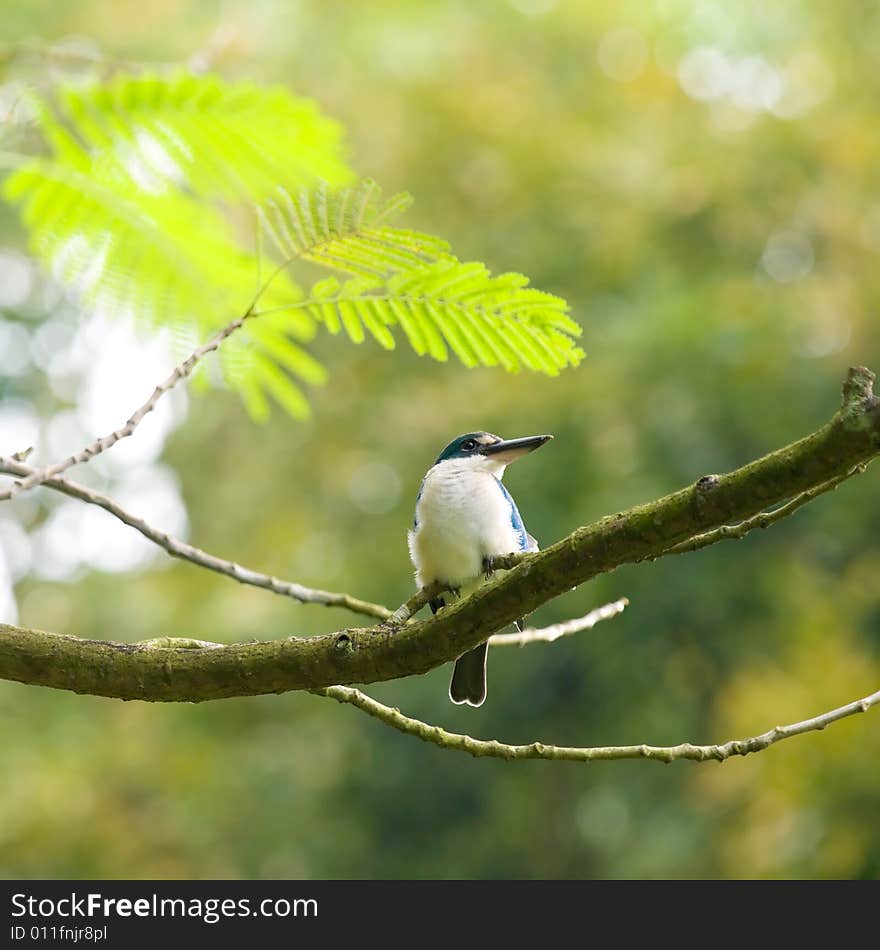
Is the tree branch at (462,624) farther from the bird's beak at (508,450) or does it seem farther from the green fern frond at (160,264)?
the bird's beak at (508,450)

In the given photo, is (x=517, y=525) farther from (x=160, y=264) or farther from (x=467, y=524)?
(x=160, y=264)

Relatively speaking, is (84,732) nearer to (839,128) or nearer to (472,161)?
(472,161)

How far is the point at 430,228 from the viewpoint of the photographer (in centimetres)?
1402

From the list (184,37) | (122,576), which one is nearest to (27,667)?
(184,37)

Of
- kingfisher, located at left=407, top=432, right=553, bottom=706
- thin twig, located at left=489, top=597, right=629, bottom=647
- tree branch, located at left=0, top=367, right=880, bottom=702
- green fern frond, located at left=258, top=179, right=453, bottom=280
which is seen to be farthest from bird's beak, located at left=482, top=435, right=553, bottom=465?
tree branch, located at left=0, top=367, right=880, bottom=702

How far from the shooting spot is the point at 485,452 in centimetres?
390

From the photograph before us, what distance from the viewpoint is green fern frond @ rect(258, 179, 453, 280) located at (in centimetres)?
254

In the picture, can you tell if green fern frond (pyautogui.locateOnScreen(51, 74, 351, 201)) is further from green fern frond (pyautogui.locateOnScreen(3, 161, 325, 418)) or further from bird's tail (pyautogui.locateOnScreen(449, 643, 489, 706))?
bird's tail (pyautogui.locateOnScreen(449, 643, 489, 706))

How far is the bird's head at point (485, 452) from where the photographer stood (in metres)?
3.76

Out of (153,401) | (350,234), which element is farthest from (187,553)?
(350,234)

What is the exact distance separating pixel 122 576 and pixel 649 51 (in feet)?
33.0

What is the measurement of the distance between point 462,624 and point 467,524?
1460 millimetres

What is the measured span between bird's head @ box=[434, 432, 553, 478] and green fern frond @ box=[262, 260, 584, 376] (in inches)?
35.8
